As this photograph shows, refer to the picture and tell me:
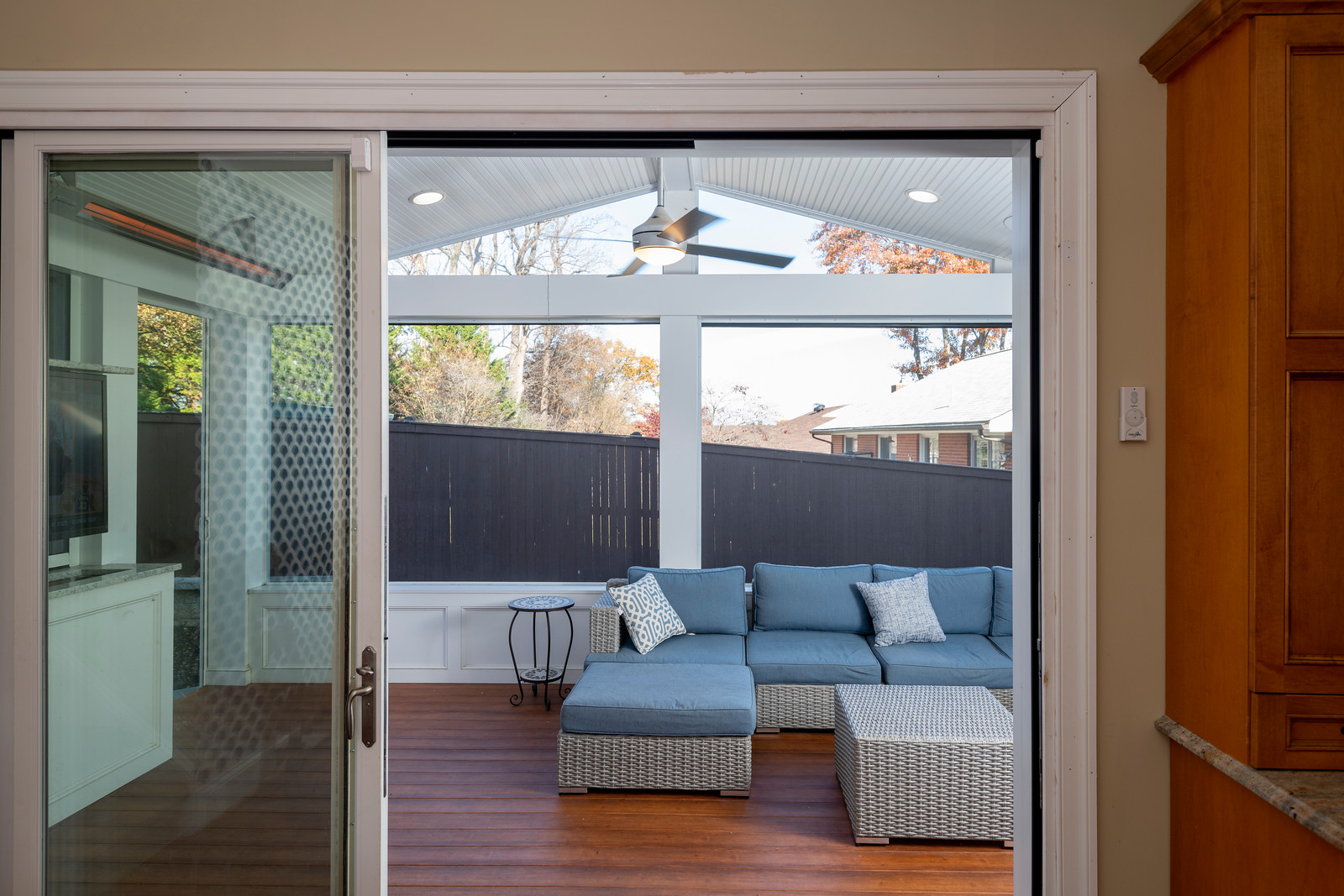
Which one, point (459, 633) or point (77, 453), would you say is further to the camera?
point (459, 633)

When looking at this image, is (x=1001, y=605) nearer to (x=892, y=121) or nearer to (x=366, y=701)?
(x=892, y=121)

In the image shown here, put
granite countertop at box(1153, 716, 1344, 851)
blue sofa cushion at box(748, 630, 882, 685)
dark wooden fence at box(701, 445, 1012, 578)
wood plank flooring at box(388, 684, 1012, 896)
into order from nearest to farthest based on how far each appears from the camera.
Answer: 1. granite countertop at box(1153, 716, 1344, 851)
2. wood plank flooring at box(388, 684, 1012, 896)
3. blue sofa cushion at box(748, 630, 882, 685)
4. dark wooden fence at box(701, 445, 1012, 578)

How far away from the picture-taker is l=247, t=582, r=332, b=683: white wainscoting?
Answer: 159cm

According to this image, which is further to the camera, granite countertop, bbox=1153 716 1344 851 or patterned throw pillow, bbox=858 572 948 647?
patterned throw pillow, bbox=858 572 948 647

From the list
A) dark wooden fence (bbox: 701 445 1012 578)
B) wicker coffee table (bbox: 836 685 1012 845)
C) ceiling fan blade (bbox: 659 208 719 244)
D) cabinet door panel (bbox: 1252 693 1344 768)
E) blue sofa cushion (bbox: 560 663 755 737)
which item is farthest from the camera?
dark wooden fence (bbox: 701 445 1012 578)

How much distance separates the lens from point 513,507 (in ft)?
16.7

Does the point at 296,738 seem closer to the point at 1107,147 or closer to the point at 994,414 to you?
the point at 1107,147

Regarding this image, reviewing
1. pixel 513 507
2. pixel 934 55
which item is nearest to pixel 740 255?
pixel 513 507

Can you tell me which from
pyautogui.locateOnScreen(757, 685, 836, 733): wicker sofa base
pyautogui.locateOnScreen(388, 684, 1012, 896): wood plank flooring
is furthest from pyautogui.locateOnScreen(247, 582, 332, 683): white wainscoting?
pyautogui.locateOnScreen(757, 685, 836, 733): wicker sofa base

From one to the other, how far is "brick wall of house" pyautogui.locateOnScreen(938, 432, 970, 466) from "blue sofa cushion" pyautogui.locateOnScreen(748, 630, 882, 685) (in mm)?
1470

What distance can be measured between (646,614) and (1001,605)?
2.18 m

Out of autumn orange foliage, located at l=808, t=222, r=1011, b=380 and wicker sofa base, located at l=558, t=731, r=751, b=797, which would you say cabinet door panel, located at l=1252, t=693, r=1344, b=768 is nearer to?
wicker sofa base, located at l=558, t=731, r=751, b=797

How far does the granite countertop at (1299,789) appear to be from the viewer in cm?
113

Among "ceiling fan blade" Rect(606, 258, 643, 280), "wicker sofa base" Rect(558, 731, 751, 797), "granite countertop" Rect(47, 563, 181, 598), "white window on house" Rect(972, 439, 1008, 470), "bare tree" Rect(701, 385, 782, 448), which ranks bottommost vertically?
"wicker sofa base" Rect(558, 731, 751, 797)
